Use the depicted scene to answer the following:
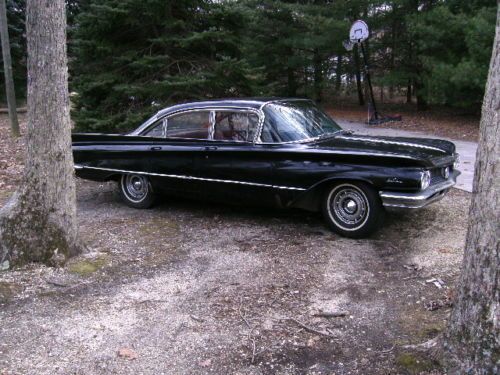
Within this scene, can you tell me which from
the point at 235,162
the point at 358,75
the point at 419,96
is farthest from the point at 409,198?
the point at 358,75

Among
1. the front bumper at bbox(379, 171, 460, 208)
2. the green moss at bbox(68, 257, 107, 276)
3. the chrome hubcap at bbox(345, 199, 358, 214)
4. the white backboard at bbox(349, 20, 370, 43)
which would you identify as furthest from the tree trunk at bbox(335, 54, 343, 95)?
the green moss at bbox(68, 257, 107, 276)

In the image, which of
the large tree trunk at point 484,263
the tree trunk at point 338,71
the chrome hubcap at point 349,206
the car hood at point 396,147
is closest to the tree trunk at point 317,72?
the tree trunk at point 338,71

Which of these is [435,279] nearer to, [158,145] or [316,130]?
[316,130]

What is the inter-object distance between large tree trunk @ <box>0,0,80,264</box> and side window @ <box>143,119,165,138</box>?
2.02m

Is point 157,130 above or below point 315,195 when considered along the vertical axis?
above

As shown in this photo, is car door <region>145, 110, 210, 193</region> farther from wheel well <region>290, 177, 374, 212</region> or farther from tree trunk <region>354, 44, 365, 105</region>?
tree trunk <region>354, 44, 365, 105</region>

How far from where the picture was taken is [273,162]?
6.08 m

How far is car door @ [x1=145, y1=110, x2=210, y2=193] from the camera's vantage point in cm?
671

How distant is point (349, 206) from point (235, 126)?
5.92 feet

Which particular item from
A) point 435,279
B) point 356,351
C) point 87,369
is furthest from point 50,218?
point 435,279

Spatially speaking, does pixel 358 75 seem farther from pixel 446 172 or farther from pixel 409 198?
pixel 409 198

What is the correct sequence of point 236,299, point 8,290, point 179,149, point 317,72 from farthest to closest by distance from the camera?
1. point 317,72
2. point 179,149
3. point 8,290
4. point 236,299

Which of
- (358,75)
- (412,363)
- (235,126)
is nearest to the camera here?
(412,363)

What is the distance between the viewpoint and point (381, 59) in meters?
21.3
